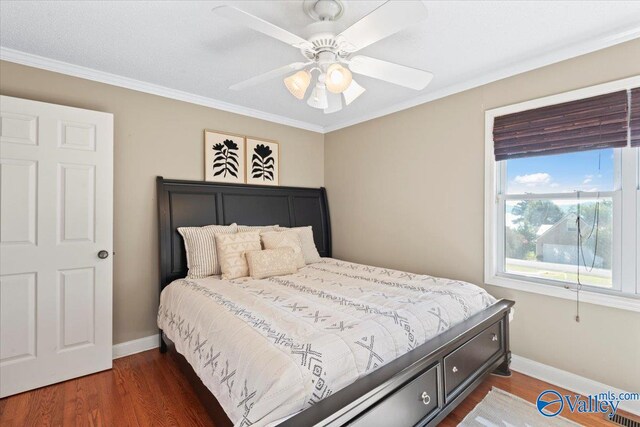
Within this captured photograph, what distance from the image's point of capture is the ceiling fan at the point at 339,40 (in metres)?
1.33

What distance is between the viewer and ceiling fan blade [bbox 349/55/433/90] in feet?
5.67

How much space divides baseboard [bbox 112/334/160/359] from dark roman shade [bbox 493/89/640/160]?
139 inches

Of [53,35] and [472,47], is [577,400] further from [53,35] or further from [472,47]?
[53,35]

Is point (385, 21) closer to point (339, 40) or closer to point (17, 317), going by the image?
point (339, 40)

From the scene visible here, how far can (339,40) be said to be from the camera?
161 cm

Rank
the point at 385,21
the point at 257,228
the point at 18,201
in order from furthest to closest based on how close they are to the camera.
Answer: the point at 257,228 < the point at 18,201 < the point at 385,21

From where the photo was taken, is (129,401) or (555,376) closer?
(129,401)

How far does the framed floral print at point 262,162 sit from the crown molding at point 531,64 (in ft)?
4.54

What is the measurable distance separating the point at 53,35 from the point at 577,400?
4322 mm

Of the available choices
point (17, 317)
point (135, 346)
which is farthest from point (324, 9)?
point (135, 346)

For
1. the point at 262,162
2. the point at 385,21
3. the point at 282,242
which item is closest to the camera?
the point at 385,21

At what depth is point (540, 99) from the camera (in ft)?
7.68

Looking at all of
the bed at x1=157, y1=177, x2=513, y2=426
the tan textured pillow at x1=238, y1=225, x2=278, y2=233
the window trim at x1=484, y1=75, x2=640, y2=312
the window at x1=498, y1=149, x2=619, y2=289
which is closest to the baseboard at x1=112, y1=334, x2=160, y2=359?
the bed at x1=157, y1=177, x2=513, y2=426

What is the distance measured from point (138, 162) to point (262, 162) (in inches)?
50.5
